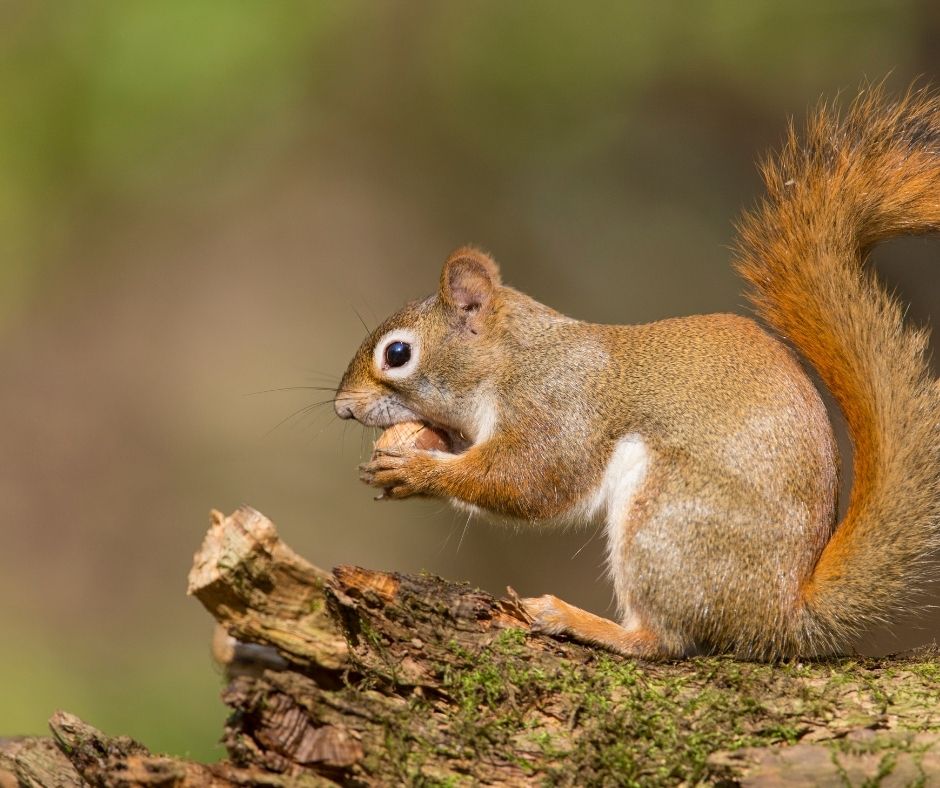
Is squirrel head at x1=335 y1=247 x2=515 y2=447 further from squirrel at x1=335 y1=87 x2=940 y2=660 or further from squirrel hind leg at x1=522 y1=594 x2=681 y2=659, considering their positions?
squirrel hind leg at x1=522 y1=594 x2=681 y2=659

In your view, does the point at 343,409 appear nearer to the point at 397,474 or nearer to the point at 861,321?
the point at 397,474

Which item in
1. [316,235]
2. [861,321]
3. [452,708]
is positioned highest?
[316,235]

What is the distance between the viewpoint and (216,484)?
3912mm

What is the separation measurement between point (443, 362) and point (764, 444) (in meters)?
0.75

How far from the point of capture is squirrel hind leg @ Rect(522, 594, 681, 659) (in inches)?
67.4

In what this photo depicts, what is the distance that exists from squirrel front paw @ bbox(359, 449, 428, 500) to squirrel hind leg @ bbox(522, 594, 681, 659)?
1.19 feet

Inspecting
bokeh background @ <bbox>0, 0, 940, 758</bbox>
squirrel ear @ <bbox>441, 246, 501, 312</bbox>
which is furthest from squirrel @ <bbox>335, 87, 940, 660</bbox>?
bokeh background @ <bbox>0, 0, 940, 758</bbox>

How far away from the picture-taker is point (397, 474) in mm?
1936

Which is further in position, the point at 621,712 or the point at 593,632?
the point at 593,632

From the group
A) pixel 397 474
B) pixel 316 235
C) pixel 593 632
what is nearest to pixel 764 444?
pixel 593 632

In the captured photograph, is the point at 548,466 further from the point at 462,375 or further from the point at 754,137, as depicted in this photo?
the point at 754,137

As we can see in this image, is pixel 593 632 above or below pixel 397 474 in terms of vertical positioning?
below

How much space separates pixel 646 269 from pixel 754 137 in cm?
70

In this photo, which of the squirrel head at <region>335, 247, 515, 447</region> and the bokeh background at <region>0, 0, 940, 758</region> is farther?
the bokeh background at <region>0, 0, 940, 758</region>
